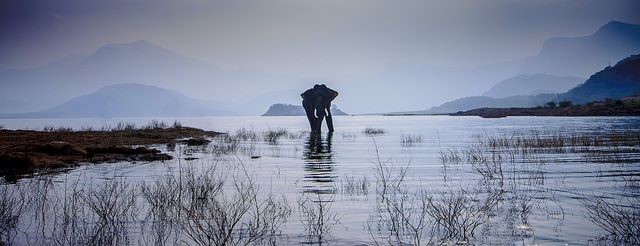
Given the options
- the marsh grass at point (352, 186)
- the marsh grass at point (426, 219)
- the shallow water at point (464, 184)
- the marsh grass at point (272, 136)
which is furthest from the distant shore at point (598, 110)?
the marsh grass at point (426, 219)

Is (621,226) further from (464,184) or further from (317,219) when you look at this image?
(464,184)

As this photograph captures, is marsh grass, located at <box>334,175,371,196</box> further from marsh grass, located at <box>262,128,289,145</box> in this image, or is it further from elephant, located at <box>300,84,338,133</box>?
elephant, located at <box>300,84,338,133</box>

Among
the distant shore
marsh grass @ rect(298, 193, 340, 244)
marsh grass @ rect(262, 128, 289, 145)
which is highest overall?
the distant shore

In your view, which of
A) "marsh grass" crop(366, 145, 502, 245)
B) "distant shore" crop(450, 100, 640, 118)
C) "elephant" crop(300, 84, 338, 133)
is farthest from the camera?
"distant shore" crop(450, 100, 640, 118)

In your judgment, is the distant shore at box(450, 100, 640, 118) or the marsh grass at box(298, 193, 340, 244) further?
the distant shore at box(450, 100, 640, 118)

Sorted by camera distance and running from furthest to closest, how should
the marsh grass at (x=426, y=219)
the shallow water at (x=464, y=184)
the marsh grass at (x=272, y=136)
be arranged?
the marsh grass at (x=272, y=136), the shallow water at (x=464, y=184), the marsh grass at (x=426, y=219)

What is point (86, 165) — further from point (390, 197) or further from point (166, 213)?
point (390, 197)

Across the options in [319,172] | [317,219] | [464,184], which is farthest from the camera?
[319,172]

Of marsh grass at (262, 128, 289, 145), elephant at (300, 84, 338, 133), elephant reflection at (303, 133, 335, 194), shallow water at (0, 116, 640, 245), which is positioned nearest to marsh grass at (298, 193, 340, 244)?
shallow water at (0, 116, 640, 245)

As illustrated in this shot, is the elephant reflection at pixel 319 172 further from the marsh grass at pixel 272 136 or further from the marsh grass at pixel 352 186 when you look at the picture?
the marsh grass at pixel 272 136

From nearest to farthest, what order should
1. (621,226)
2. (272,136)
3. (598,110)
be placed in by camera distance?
(621,226) < (272,136) < (598,110)

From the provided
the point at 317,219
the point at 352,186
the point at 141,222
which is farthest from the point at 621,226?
the point at 141,222

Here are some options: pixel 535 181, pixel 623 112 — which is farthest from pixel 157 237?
pixel 623 112

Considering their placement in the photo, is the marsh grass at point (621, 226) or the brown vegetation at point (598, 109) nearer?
the marsh grass at point (621, 226)
